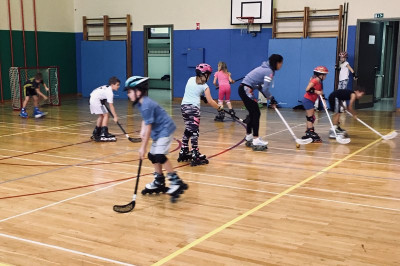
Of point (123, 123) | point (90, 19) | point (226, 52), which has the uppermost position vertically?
point (90, 19)

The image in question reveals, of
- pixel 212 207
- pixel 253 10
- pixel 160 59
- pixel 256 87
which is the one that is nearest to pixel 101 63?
pixel 160 59

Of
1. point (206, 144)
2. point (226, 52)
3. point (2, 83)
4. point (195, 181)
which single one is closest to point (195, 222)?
point (195, 181)

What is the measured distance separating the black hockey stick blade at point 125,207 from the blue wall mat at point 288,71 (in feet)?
37.1

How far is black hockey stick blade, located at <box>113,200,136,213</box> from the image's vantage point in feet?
16.2

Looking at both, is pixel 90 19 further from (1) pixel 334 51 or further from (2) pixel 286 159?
(2) pixel 286 159

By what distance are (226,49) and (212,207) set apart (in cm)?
1212

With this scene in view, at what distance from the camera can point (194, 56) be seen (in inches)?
673

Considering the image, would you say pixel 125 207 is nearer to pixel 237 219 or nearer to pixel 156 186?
pixel 156 186

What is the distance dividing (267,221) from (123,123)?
7603 millimetres

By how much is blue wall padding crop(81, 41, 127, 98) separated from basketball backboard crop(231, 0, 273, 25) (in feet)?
15.7

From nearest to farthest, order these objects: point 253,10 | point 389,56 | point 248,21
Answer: point 253,10
point 248,21
point 389,56

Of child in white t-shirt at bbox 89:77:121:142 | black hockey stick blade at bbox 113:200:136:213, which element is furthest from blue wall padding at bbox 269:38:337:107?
black hockey stick blade at bbox 113:200:136:213

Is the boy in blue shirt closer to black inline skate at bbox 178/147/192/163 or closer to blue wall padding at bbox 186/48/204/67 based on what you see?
black inline skate at bbox 178/147/192/163

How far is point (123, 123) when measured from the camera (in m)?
11.7
